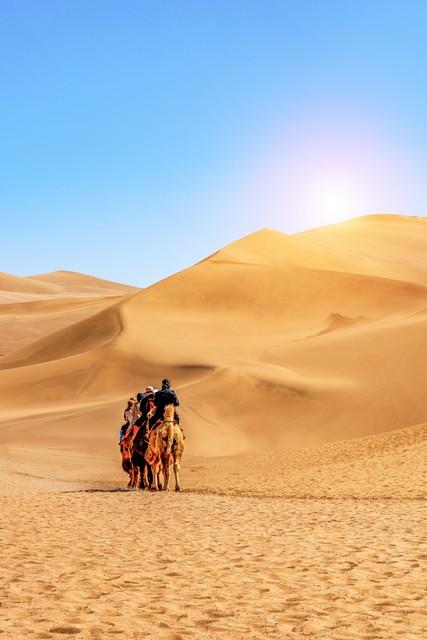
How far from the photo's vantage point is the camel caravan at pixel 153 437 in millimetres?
18031

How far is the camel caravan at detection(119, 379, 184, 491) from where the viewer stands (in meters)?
18.0

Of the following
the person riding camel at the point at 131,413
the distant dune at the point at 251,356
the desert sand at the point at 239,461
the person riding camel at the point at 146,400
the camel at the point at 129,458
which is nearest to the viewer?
the desert sand at the point at 239,461

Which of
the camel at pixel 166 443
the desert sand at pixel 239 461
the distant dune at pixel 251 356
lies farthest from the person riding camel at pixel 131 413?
the distant dune at pixel 251 356

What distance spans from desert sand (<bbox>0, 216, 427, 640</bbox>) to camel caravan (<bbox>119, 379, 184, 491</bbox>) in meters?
0.99

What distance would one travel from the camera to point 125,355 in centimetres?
4434

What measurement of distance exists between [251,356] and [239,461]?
16329mm

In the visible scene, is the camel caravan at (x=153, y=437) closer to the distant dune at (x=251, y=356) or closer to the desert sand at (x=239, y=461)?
the desert sand at (x=239, y=461)

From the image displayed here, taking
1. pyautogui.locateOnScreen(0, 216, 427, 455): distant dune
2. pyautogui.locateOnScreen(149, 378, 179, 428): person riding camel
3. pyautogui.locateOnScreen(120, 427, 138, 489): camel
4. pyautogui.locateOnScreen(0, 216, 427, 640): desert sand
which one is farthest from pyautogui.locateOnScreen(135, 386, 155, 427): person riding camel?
pyautogui.locateOnScreen(0, 216, 427, 455): distant dune

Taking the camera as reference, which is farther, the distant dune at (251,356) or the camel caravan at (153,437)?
the distant dune at (251,356)

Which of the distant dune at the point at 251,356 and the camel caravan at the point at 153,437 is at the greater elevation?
the distant dune at the point at 251,356

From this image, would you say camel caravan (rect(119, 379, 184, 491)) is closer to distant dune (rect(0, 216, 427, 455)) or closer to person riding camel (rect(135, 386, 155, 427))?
person riding camel (rect(135, 386, 155, 427))

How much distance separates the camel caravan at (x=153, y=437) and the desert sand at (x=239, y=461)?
3.25 feet

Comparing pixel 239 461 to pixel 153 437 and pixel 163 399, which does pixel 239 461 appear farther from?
pixel 163 399

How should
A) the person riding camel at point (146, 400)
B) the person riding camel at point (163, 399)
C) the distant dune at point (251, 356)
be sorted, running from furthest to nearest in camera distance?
the distant dune at point (251, 356) < the person riding camel at point (146, 400) < the person riding camel at point (163, 399)
